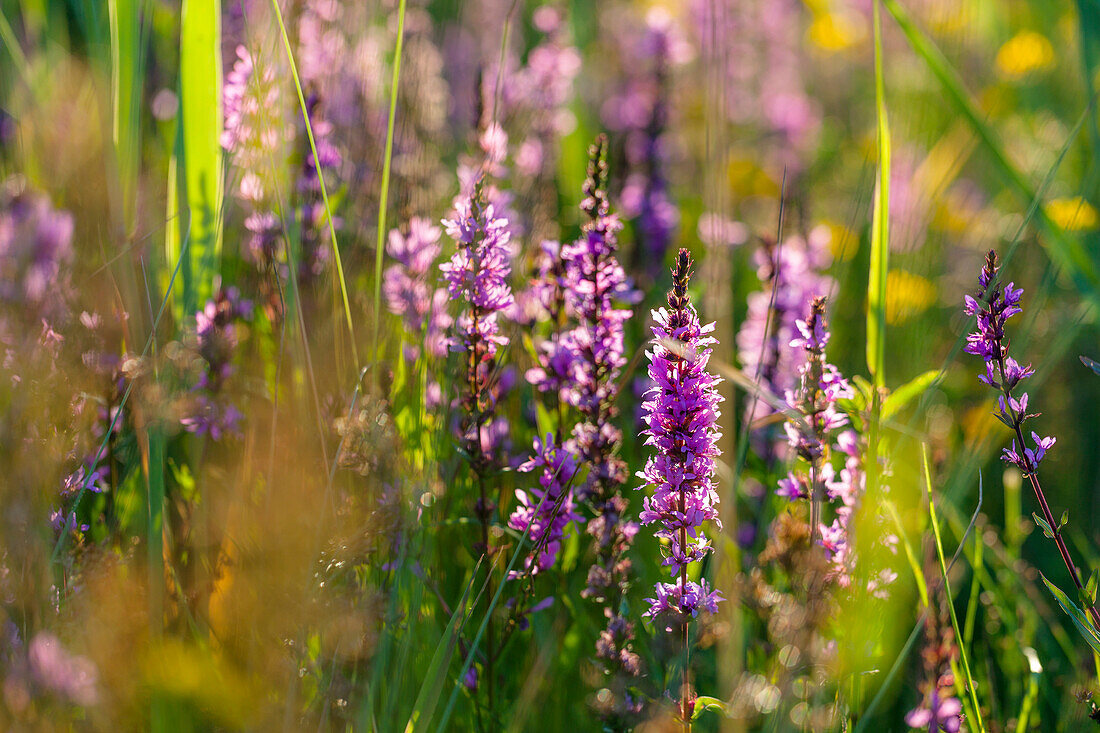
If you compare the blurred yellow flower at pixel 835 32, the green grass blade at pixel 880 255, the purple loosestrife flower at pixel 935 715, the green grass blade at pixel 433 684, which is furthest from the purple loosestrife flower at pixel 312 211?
the blurred yellow flower at pixel 835 32

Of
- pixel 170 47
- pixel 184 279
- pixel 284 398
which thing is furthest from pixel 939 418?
pixel 170 47

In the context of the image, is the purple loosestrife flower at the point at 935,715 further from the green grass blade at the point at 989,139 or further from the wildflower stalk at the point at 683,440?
the green grass blade at the point at 989,139

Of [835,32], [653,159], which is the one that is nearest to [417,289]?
[653,159]

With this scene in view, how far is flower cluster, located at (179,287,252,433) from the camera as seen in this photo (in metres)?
1.42

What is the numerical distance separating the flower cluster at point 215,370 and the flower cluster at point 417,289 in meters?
0.32

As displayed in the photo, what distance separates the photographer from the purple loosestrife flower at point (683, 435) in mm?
1035

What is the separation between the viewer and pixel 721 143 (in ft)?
3.58

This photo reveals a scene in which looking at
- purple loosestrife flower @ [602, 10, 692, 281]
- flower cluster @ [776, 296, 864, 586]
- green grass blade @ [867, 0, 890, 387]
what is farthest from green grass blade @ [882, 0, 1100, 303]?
purple loosestrife flower @ [602, 10, 692, 281]

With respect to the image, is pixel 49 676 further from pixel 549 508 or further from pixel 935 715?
pixel 935 715

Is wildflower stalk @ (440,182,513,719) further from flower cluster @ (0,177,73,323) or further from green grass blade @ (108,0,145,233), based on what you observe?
green grass blade @ (108,0,145,233)

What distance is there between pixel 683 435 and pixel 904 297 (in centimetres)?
143

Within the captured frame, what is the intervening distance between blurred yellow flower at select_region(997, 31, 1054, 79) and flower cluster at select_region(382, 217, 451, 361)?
12.0 feet

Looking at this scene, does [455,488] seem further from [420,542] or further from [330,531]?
[330,531]

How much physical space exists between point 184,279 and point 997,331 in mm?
1290
